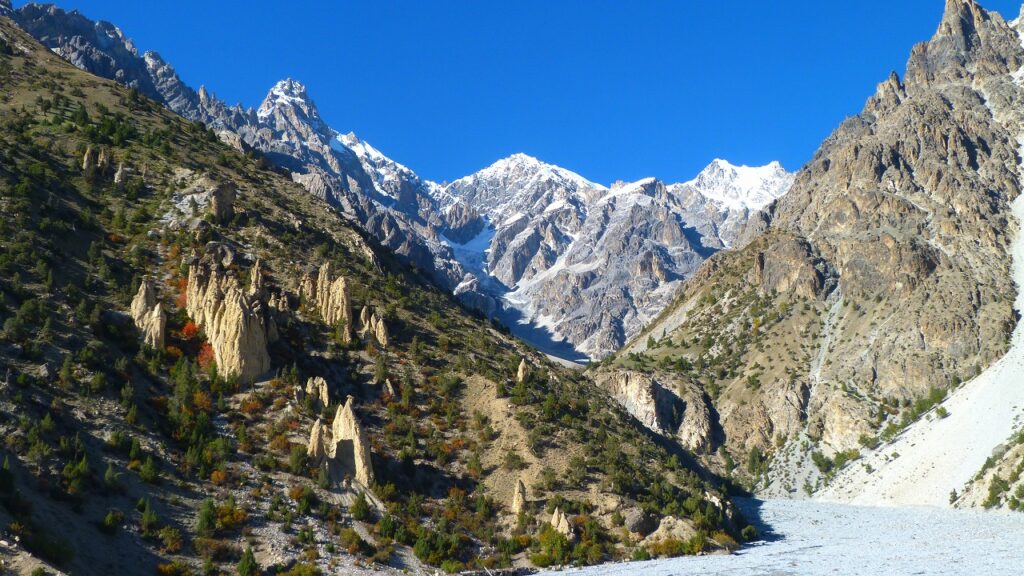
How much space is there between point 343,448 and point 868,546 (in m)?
41.1

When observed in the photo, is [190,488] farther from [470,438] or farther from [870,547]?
[870,547]

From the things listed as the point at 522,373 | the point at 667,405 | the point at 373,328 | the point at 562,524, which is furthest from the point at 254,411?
the point at 667,405

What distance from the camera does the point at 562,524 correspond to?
5012 cm

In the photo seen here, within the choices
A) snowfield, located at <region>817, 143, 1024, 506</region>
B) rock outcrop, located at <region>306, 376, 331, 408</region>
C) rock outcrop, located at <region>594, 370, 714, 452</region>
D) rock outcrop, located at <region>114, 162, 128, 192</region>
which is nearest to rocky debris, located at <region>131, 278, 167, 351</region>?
rock outcrop, located at <region>306, 376, 331, 408</region>

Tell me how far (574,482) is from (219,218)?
41.4 metres

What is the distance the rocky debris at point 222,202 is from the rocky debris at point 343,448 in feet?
101

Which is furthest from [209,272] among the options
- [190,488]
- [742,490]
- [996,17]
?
[996,17]

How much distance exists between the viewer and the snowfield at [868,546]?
46469 mm

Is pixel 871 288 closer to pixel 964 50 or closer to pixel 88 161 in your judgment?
pixel 964 50

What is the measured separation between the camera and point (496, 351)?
241ft

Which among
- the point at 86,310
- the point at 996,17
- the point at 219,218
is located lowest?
the point at 86,310

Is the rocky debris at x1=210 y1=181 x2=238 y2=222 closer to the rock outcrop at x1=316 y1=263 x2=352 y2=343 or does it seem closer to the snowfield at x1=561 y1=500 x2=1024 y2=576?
the rock outcrop at x1=316 y1=263 x2=352 y2=343

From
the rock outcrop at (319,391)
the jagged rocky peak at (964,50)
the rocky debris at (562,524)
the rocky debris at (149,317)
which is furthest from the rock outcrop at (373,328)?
the jagged rocky peak at (964,50)

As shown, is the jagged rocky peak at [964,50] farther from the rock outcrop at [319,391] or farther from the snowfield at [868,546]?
the rock outcrop at [319,391]
